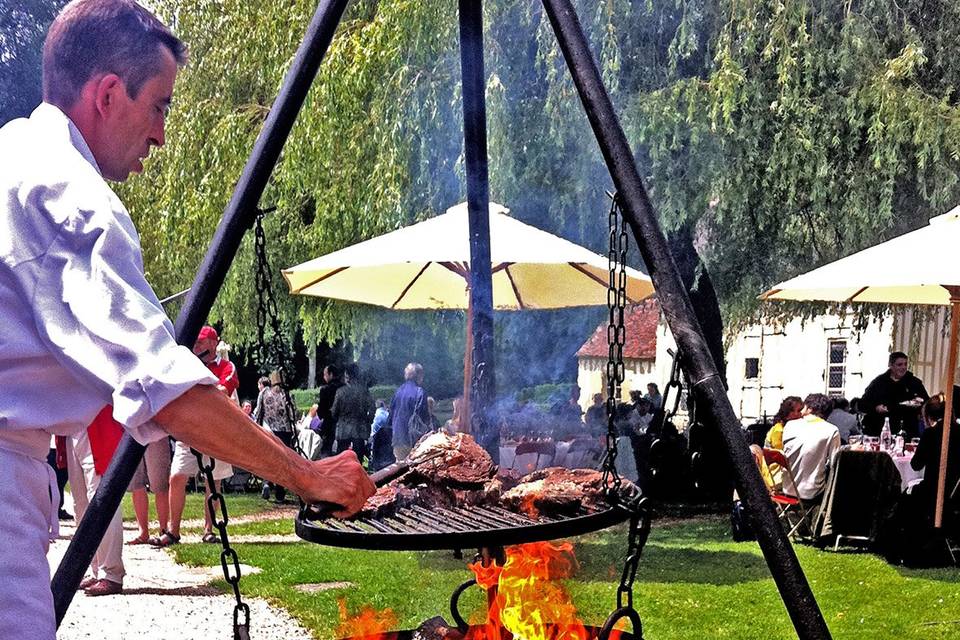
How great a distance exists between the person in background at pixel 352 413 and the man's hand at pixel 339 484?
35.0 ft

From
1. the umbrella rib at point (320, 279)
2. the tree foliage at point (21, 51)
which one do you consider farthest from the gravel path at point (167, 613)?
the tree foliage at point (21, 51)

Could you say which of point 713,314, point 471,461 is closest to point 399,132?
point 713,314

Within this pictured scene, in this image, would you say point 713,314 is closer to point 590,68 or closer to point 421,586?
point 421,586

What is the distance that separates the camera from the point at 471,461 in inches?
127

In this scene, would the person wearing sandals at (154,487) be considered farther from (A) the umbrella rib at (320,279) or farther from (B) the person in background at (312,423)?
(B) the person in background at (312,423)

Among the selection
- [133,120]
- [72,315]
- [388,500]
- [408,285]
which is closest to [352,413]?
[408,285]

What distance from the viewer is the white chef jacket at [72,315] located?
1.62m

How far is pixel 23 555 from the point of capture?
1751 millimetres

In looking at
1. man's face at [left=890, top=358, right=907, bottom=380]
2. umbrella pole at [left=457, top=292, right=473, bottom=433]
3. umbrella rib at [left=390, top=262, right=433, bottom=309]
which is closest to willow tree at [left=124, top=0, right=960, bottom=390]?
man's face at [left=890, top=358, right=907, bottom=380]

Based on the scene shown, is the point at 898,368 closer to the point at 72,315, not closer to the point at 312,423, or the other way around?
the point at 312,423

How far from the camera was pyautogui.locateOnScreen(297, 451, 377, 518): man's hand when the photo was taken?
6.89 ft

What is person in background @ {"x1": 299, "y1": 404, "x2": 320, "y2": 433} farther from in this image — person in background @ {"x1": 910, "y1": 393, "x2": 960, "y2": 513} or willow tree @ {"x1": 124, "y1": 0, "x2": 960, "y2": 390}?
person in background @ {"x1": 910, "y1": 393, "x2": 960, "y2": 513}

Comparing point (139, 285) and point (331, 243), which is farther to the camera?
point (331, 243)

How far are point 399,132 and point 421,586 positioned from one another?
16.3 feet
